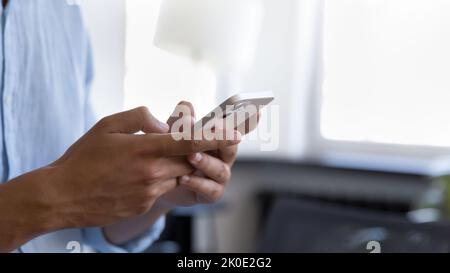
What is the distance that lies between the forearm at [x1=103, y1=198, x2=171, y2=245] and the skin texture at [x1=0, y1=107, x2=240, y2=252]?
17cm

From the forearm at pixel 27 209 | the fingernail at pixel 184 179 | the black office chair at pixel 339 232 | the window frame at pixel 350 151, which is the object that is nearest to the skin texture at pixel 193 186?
the fingernail at pixel 184 179

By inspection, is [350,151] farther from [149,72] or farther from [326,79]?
[149,72]

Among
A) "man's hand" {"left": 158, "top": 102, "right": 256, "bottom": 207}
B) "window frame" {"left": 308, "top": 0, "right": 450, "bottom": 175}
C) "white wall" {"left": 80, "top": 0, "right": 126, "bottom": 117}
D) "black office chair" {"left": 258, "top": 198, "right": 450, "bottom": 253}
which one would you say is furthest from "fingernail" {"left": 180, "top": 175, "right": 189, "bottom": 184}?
"window frame" {"left": 308, "top": 0, "right": 450, "bottom": 175}

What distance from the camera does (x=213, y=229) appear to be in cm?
218

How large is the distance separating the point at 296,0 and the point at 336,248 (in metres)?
0.94

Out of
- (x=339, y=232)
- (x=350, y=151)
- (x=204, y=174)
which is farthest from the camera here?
(x=350, y=151)

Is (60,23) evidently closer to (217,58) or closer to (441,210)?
(217,58)

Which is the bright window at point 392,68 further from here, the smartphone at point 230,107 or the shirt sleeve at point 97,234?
the shirt sleeve at point 97,234

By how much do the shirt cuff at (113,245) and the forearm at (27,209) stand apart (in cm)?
17

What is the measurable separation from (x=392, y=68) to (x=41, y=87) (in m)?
0.54

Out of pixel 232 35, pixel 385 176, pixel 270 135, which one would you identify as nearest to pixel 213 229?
pixel 385 176

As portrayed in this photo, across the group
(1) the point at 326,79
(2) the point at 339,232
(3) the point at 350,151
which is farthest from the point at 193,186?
(3) the point at 350,151

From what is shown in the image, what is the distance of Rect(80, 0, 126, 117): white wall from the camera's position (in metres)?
0.58

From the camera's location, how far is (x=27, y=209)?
1.51 feet
